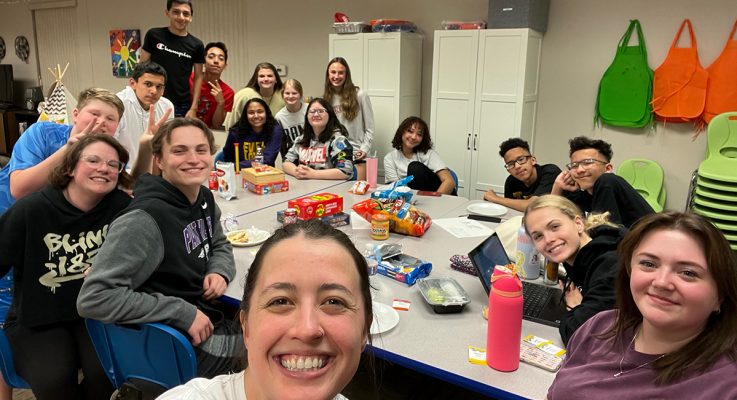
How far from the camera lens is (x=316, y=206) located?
8.70 feet

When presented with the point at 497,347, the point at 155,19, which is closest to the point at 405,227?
the point at 497,347

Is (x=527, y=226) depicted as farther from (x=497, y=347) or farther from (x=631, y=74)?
(x=631, y=74)

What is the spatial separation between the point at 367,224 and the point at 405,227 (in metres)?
0.22

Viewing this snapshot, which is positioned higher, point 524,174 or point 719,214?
point 524,174

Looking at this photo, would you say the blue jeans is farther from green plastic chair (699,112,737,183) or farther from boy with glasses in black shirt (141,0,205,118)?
green plastic chair (699,112,737,183)

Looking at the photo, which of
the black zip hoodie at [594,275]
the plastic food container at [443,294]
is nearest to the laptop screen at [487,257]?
Answer: the plastic food container at [443,294]

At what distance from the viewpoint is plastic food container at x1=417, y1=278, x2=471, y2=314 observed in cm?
174

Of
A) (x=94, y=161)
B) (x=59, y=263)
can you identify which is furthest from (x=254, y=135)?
(x=59, y=263)

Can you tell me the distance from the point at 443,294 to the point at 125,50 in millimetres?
7301

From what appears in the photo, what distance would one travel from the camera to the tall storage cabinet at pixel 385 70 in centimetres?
490

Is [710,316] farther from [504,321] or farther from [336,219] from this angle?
[336,219]

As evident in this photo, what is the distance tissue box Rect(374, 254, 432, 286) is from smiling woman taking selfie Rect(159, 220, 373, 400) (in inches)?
39.1

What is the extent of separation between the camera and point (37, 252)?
5.81 feet

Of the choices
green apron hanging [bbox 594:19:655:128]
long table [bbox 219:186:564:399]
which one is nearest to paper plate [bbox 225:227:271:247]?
long table [bbox 219:186:564:399]
